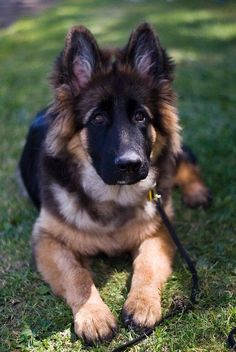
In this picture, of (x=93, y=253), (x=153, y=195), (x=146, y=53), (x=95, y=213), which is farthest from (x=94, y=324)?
(x=146, y=53)

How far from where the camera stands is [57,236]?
407cm

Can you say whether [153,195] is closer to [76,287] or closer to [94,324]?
[76,287]

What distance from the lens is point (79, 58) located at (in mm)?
3799

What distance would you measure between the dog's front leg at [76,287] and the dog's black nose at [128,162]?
903 millimetres

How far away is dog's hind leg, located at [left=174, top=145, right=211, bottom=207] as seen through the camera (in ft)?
16.7

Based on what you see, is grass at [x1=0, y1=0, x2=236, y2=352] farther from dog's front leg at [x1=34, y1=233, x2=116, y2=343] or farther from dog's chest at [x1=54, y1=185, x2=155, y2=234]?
dog's chest at [x1=54, y1=185, x2=155, y2=234]

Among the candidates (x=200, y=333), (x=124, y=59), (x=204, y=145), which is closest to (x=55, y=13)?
(x=204, y=145)

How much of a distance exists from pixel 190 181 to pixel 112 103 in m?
1.86

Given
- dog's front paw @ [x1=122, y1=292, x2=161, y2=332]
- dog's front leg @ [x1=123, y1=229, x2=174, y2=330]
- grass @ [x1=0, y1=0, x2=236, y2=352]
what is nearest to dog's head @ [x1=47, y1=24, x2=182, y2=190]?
grass @ [x1=0, y1=0, x2=236, y2=352]

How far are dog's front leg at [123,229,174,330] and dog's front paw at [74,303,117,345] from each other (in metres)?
0.14

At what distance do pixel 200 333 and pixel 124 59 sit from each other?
214cm

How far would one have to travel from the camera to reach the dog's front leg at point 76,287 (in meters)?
3.34

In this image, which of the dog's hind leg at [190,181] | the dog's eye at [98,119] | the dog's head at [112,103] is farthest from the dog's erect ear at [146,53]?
the dog's hind leg at [190,181]

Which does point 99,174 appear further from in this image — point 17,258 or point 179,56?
point 179,56
